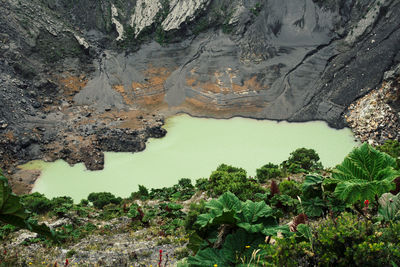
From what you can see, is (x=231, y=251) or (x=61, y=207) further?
(x=61, y=207)

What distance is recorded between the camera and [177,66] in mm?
35406

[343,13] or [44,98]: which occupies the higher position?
[343,13]

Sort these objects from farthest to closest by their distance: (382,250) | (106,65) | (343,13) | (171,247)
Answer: (106,65) → (343,13) → (171,247) → (382,250)

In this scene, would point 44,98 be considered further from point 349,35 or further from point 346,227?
point 346,227

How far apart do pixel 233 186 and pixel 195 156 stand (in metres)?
10.7

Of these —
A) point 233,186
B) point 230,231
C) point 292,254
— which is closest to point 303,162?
point 233,186

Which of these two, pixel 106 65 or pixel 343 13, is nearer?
pixel 343 13

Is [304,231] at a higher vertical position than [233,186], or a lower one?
lower

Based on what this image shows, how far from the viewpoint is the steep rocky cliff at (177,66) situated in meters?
27.1

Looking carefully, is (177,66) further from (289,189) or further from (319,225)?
(319,225)

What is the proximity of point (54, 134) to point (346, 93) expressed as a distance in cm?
2435

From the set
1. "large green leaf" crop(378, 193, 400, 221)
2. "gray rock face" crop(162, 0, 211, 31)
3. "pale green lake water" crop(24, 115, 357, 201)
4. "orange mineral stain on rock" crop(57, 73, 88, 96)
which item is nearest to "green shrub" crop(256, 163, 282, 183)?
"pale green lake water" crop(24, 115, 357, 201)

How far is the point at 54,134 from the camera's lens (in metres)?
27.2

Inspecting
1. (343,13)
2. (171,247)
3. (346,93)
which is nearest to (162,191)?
Result: (171,247)
